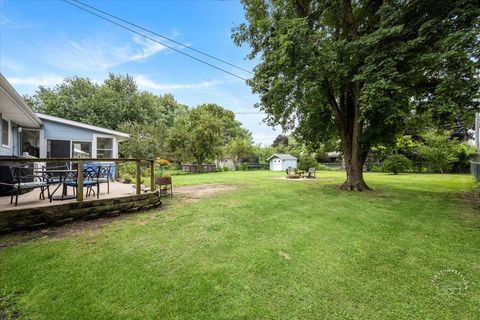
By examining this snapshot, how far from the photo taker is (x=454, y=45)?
555 cm

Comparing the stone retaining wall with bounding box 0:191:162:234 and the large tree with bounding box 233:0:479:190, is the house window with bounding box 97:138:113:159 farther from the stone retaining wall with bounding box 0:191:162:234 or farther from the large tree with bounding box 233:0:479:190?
the large tree with bounding box 233:0:479:190

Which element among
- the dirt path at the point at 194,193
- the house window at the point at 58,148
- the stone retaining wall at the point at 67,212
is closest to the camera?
the stone retaining wall at the point at 67,212

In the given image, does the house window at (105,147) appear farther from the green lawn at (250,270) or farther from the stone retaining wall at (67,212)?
the green lawn at (250,270)

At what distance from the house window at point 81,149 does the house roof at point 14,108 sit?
1.60 meters

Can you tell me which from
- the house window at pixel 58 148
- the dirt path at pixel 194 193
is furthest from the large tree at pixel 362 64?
the house window at pixel 58 148

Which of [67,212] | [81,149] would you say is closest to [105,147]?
[81,149]

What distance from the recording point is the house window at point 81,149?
10.5 metres

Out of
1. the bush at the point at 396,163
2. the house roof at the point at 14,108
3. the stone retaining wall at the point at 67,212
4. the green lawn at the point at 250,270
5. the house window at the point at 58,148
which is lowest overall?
the green lawn at the point at 250,270

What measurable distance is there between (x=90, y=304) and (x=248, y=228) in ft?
9.78

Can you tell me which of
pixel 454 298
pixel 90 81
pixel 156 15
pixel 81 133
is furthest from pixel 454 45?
pixel 90 81

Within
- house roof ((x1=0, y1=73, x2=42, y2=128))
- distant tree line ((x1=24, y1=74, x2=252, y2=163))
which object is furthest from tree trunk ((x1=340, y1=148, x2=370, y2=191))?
distant tree line ((x1=24, y1=74, x2=252, y2=163))

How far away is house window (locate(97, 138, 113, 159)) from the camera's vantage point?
460 inches

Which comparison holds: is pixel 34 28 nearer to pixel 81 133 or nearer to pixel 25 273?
pixel 81 133

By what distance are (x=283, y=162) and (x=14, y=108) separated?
2667cm
